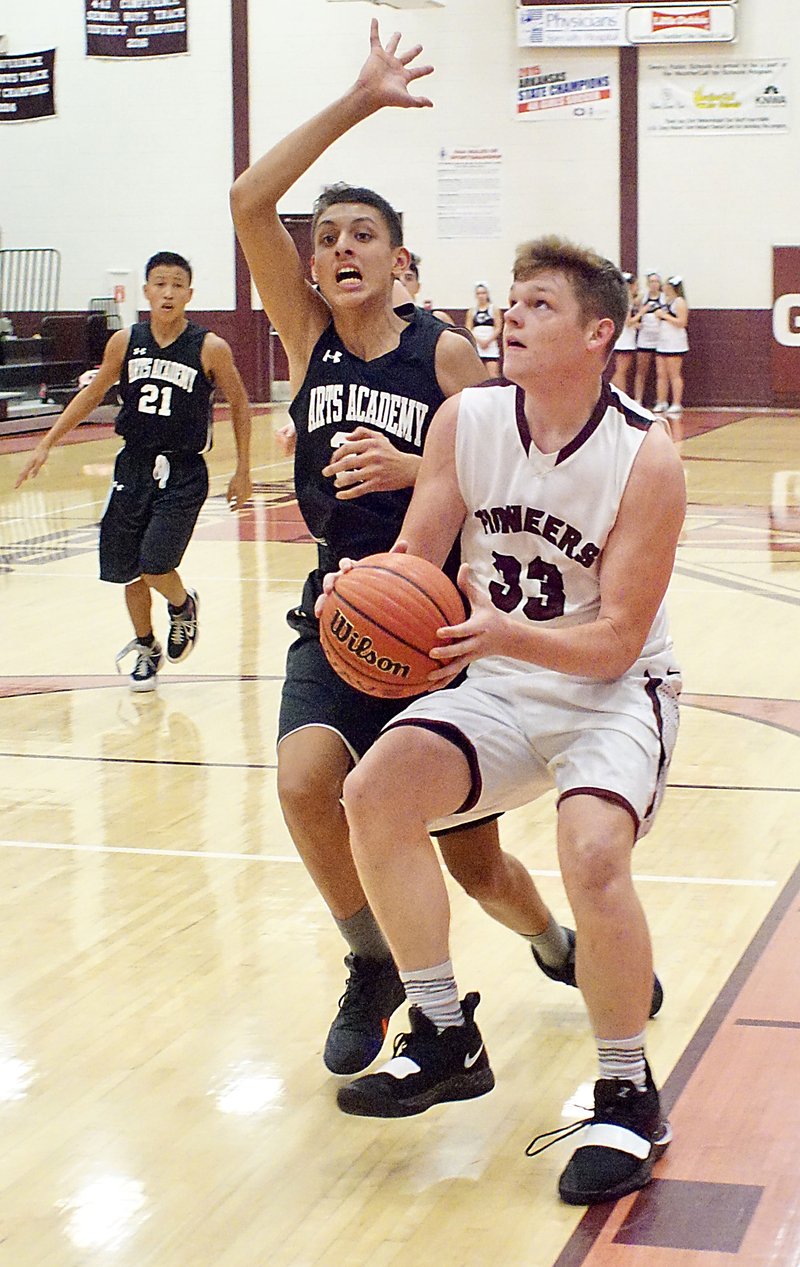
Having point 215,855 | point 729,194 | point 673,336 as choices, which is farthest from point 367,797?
point 729,194

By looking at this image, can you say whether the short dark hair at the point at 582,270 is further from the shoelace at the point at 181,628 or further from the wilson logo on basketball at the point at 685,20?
the wilson logo on basketball at the point at 685,20

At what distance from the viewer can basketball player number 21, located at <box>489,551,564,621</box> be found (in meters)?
3.02

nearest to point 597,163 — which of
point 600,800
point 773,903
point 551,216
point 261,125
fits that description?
point 551,216

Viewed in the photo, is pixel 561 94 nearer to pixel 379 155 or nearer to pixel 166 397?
pixel 379 155

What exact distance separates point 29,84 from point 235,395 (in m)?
16.8

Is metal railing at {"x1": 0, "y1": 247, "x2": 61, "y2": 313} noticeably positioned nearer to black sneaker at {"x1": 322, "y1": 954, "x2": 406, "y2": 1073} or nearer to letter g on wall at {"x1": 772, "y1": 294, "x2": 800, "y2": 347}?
letter g on wall at {"x1": 772, "y1": 294, "x2": 800, "y2": 347}

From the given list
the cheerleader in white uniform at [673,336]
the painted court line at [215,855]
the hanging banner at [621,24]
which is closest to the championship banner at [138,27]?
the hanging banner at [621,24]

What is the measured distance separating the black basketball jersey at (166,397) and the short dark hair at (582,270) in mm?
4002

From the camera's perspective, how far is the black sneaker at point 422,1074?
9.66ft

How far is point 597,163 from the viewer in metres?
20.6

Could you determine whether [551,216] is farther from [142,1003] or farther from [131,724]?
[142,1003]

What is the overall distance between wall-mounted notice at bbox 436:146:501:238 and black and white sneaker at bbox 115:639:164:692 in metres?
15.1

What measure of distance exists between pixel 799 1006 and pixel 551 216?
717 inches

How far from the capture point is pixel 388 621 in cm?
275
